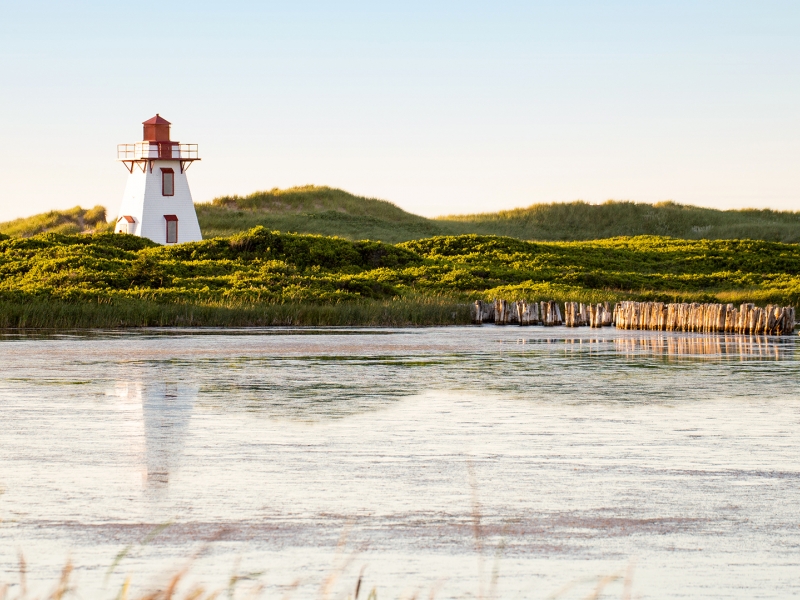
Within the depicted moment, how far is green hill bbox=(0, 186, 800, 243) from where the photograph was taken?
224ft

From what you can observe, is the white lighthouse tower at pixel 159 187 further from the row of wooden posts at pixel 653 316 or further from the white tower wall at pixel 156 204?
the row of wooden posts at pixel 653 316

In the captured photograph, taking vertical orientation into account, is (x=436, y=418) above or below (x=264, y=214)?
below

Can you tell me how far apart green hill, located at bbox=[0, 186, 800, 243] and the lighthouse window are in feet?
31.8

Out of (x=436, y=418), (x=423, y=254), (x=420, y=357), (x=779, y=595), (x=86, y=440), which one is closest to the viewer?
(x=779, y=595)

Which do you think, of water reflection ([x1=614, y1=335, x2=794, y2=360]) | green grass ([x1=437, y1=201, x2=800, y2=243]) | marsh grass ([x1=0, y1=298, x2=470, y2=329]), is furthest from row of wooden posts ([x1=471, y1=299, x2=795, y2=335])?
green grass ([x1=437, y1=201, x2=800, y2=243])

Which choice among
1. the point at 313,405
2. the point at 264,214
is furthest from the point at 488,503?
the point at 264,214

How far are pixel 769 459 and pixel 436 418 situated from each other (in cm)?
347

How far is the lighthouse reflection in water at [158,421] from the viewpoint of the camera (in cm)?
831

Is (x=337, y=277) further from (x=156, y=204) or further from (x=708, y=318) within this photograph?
(x=156, y=204)

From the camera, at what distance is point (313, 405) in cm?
1217

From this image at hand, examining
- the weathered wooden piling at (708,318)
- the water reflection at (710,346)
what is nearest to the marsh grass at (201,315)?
the weathered wooden piling at (708,318)

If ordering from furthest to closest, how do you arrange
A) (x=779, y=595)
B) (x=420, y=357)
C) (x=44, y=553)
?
1. (x=420, y=357)
2. (x=44, y=553)
3. (x=779, y=595)

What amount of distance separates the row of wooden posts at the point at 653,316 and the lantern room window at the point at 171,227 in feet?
86.0

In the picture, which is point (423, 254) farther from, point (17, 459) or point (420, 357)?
point (17, 459)
